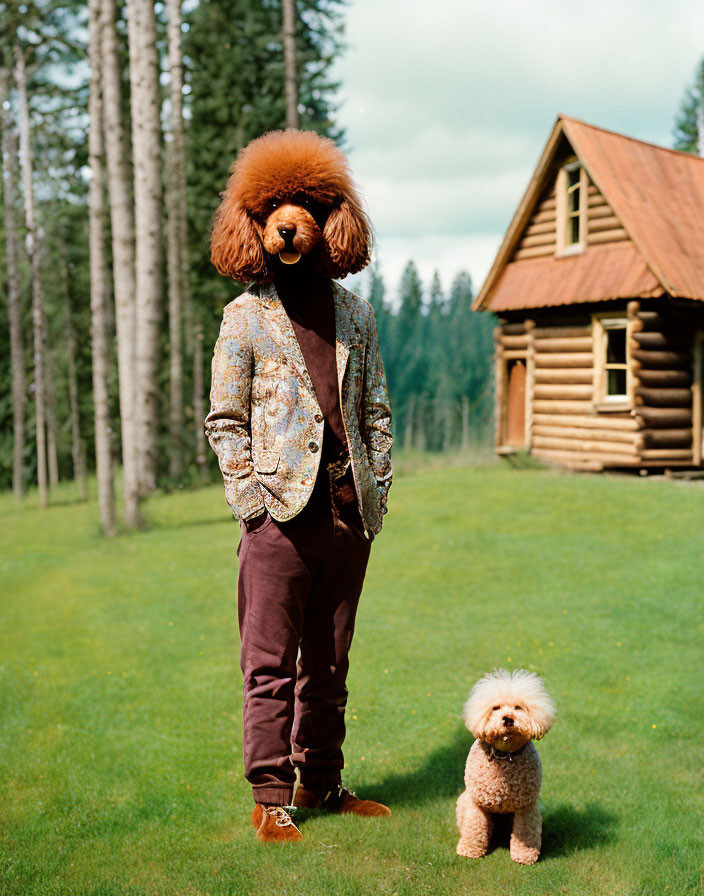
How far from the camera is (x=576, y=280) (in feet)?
55.2

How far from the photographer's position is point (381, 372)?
4434mm

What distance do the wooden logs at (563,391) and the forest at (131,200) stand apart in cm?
704

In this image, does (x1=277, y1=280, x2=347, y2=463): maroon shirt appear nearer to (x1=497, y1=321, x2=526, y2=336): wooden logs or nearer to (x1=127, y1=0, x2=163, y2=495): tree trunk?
(x1=127, y1=0, x2=163, y2=495): tree trunk

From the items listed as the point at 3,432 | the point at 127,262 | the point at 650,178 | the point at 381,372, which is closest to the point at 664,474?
the point at 650,178

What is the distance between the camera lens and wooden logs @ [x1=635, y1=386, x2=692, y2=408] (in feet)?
52.3

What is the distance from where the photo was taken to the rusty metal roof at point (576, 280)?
15.6 meters

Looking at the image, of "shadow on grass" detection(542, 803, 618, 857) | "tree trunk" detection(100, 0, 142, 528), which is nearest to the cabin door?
"tree trunk" detection(100, 0, 142, 528)

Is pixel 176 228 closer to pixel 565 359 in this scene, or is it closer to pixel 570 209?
pixel 570 209

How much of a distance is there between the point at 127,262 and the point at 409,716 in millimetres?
10714

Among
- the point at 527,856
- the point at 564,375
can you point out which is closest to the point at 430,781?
the point at 527,856

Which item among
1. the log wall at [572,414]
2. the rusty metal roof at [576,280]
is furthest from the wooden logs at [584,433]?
the rusty metal roof at [576,280]

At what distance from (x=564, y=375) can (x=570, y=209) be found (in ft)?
10.8

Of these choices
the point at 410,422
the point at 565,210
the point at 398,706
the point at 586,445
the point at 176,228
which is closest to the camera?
the point at 398,706

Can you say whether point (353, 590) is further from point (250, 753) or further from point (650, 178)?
point (650, 178)
